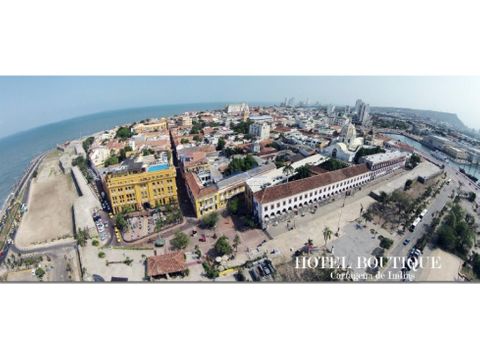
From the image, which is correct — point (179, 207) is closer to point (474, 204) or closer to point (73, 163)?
point (73, 163)

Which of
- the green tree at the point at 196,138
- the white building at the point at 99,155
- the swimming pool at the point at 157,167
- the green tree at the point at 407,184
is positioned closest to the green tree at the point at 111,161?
the white building at the point at 99,155

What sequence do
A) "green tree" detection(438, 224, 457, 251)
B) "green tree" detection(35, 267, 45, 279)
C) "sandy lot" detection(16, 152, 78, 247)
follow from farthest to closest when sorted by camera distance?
1. "sandy lot" detection(16, 152, 78, 247)
2. "green tree" detection(438, 224, 457, 251)
3. "green tree" detection(35, 267, 45, 279)

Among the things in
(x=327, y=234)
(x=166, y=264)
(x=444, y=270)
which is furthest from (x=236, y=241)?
(x=444, y=270)

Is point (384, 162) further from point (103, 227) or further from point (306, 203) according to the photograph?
point (103, 227)

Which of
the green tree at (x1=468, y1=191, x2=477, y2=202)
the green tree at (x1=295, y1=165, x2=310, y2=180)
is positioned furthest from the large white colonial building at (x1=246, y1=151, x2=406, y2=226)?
the green tree at (x1=468, y1=191, x2=477, y2=202)

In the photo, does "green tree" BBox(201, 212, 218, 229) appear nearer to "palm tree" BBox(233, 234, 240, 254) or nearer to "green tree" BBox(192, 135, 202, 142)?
"palm tree" BBox(233, 234, 240, 254)

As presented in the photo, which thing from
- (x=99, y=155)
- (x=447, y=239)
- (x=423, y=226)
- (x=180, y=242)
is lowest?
(x=180, y=242)

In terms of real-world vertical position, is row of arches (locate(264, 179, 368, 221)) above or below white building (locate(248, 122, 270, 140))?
below

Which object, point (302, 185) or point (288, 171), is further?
point (288, 171)

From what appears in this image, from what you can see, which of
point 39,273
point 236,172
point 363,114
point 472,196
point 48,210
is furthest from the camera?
point 363,114
